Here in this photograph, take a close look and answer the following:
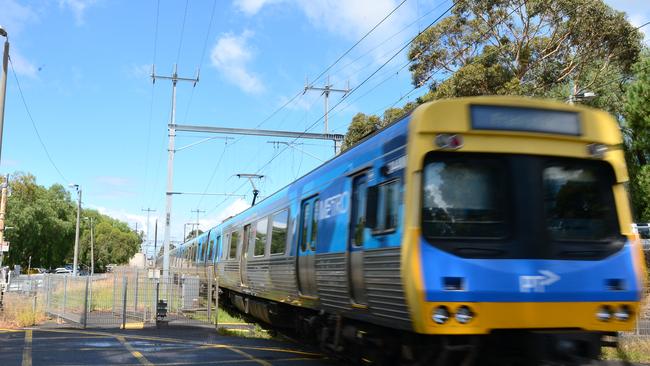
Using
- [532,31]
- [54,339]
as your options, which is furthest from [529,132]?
[532,31]

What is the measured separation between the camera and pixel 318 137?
934 inches

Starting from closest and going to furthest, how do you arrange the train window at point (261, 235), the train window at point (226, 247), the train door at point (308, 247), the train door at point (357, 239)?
1. the train door at point (357, 239)
2. the train door at point (308, 247)
3. the train window at point (261, 235)
4. the train window at point (226, 247)

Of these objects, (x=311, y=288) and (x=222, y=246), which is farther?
(x=222, y=246)

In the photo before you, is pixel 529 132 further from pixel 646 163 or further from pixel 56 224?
pixel 56 224

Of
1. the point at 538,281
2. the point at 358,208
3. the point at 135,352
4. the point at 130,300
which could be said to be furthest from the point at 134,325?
the point at 538,281

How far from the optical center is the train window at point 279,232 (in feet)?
37.0

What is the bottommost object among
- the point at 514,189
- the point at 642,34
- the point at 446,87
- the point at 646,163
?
the point at 514,189

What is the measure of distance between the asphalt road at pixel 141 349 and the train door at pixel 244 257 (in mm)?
1758

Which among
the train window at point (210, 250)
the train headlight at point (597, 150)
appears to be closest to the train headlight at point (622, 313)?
the train headlight at point (597, 150)

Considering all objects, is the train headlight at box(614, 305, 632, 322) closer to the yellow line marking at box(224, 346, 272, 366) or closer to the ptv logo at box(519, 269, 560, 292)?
the ptv logo at box(519, 269, 560, 292)

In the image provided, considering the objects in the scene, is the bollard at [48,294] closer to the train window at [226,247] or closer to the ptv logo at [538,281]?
the train window at [226,247]

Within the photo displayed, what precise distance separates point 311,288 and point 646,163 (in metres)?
24.7

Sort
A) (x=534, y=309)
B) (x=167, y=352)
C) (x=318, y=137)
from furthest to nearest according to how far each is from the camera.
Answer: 1. (x=318, y=137)
2. (x=167, y=352)
3. (x=534, y=309)

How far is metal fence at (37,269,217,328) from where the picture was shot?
15.7 meters
